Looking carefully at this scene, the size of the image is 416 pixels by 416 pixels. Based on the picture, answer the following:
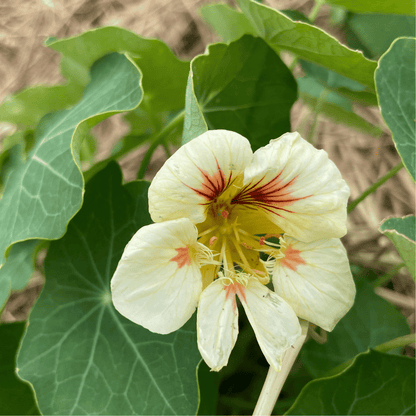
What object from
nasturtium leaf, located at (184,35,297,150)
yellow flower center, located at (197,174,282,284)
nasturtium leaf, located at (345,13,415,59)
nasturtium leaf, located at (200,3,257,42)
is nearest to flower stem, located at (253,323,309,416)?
yellow flower center, located at (197,174,282,284)

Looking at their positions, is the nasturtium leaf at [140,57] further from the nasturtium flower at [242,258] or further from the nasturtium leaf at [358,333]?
the nasturtium leaf at [358,333]

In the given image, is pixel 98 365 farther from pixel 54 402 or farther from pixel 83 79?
pixel 83 79

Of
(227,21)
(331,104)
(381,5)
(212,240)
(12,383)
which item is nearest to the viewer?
(212,240)

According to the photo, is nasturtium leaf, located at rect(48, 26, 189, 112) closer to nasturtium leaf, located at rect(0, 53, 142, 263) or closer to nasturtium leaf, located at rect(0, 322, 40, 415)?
nasturtium leaf, located at rect(0, 53, 142, 263)

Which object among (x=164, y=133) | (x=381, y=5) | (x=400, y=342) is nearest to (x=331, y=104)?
(x=381, y=5)

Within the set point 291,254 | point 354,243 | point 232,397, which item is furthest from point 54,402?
point 354,243

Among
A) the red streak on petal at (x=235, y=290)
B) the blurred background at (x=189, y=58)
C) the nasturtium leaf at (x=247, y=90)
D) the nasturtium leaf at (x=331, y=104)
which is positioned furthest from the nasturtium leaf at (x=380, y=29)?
the red streak on petal at (x=235, y=290)

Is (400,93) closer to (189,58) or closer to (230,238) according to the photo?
(230,238)
